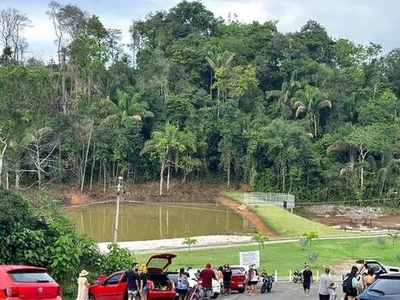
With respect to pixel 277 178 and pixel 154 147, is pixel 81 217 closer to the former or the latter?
pixel 154 147

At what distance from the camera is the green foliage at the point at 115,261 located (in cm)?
2644

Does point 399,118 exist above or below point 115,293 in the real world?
above

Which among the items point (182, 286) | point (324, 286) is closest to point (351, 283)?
point (324, 286)

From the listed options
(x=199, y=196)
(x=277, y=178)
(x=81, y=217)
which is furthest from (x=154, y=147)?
(x=81, y=217)

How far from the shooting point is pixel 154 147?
293 feet

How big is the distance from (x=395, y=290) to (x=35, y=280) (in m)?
6.84

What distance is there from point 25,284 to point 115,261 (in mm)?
12666

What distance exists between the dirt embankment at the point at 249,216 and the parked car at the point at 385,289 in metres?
47.4

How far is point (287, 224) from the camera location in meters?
62.5

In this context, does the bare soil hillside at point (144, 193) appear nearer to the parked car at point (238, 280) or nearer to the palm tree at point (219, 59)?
the palm tree at point (219, 59)

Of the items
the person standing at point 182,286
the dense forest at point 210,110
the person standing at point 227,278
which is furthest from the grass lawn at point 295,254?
the dense forest at point 210,110

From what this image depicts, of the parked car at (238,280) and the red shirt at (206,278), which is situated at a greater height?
the red shirt at (206,278)

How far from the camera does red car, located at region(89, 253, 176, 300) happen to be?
22.2m

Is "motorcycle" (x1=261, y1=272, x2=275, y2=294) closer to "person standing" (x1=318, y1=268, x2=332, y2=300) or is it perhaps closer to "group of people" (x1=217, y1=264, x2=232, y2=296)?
"group of people" (x1=217, y1=264, x2=232, y2=296)
